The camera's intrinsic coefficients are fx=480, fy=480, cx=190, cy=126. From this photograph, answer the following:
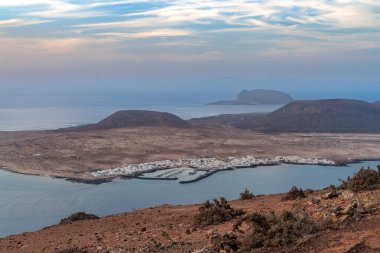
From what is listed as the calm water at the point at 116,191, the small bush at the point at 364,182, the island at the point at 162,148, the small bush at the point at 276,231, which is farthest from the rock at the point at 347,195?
the island at the point at 162,148

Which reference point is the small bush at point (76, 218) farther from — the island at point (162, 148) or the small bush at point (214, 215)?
the island at point (162, 148)

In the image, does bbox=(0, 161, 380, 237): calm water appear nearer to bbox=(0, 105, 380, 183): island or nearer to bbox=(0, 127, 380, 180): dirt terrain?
bbox=(0, 105, 380, 183): island

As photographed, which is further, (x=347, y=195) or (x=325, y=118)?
(x=325, y=118)

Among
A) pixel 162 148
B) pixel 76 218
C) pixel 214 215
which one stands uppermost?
pixel 214 215

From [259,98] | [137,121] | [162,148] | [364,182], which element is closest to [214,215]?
[364,182]

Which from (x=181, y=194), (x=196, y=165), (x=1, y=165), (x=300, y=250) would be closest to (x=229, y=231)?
(x=300, y=250)

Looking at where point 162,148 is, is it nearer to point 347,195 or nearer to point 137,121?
point 137,121
